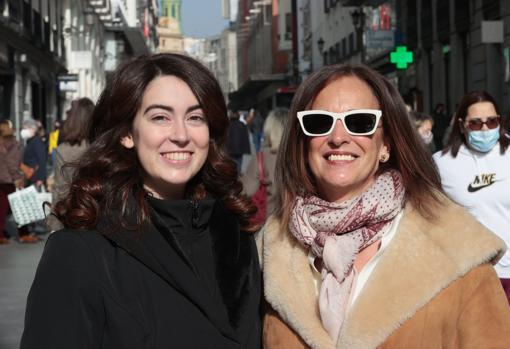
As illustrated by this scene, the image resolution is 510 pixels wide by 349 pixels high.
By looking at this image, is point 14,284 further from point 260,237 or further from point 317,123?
point 317,123

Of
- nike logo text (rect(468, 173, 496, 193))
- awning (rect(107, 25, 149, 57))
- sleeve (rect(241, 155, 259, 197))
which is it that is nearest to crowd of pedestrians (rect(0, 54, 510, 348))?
nike logo text (rect(468, 173, 496, 193))

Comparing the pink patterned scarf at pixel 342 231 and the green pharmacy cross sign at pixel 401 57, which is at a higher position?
the green pharmacy cross sign at pixel 401 57

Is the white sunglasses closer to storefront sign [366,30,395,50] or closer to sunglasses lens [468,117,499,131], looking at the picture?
sunglasses lens [468,117,499,131]

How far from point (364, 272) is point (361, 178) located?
0.31 m

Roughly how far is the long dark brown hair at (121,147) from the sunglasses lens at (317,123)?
0.90 ft

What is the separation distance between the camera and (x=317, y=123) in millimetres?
3254

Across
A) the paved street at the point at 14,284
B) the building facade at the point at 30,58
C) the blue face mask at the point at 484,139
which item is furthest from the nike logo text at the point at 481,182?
the building facade at the point at 30,58

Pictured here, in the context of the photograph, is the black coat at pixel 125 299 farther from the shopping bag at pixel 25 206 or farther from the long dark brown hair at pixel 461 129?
the shopping bag at pixel 25 206

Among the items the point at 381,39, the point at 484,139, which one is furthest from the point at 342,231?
the point at 381,39

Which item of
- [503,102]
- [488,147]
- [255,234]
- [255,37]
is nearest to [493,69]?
[503,102]

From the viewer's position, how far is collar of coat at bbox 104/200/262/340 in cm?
291

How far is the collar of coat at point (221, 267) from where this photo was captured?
291cm

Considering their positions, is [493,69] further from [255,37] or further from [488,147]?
[255,37]

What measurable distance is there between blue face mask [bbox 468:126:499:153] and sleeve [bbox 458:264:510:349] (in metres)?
3.51
